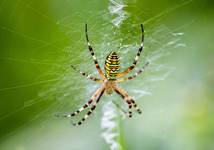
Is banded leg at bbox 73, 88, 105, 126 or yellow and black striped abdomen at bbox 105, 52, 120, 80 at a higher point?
yellow and black striped abdomen at bbox 105, 52, 120, 80

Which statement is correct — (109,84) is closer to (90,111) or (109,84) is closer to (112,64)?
(90,111)

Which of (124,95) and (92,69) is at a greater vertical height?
(92,69)

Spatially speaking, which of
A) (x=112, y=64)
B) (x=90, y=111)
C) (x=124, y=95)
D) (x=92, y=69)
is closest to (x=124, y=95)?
(x=124, y=95)

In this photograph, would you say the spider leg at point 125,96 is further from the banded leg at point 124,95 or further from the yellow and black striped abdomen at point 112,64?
the yellow and black striped abdomen at point 112,64

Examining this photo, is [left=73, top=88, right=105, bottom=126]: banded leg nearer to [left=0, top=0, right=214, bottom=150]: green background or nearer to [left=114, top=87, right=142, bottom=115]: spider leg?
[left=0, top=0, right=214, bottom=150]: green background

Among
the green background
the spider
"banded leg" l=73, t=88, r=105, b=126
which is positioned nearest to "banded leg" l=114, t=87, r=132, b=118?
the spider

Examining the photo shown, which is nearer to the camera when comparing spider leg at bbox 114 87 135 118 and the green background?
the green background

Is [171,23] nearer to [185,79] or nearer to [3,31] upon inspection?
[185,79]

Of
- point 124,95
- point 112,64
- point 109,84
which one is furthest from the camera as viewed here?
point 124,95

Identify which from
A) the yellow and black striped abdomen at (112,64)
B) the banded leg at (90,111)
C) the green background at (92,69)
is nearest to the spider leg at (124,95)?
the banded leg at (90,111)
